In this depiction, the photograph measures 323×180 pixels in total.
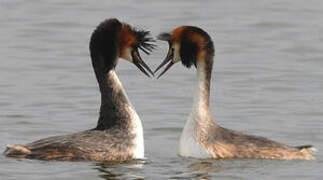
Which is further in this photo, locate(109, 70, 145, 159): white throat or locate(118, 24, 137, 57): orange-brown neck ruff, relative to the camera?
locate(118, 24, 137, 57): orange-brown neck ruff

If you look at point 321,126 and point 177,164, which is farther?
point 321,126

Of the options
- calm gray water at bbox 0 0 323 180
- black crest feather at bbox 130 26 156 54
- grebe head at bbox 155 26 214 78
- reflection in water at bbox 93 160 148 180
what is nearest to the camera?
reflection in water at bbox 93 160 148 180

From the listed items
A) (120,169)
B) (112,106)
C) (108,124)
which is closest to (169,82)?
(112,106)

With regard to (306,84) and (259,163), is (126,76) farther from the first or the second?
(259,163)

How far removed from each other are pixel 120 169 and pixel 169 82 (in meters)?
6.81

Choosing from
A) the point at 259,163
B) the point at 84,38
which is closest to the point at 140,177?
the point at 259,163

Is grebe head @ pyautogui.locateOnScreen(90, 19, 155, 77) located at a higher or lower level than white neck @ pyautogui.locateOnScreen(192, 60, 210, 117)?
higher

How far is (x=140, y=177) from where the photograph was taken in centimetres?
1495

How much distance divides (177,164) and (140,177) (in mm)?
922

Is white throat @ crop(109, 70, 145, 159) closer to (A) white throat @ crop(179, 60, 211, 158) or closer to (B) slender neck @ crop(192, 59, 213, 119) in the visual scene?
(A) white throat @ crop(179, 60, 211, 158)

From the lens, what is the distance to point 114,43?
16.1m

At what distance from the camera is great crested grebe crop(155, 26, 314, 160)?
1584 centimetres

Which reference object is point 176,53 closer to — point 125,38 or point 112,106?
point 125,38

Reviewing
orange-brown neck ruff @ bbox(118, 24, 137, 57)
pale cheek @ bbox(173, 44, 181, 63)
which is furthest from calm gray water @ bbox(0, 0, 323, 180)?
orange-brown neck ruff @ bbox(118, 24, 137, 57)
